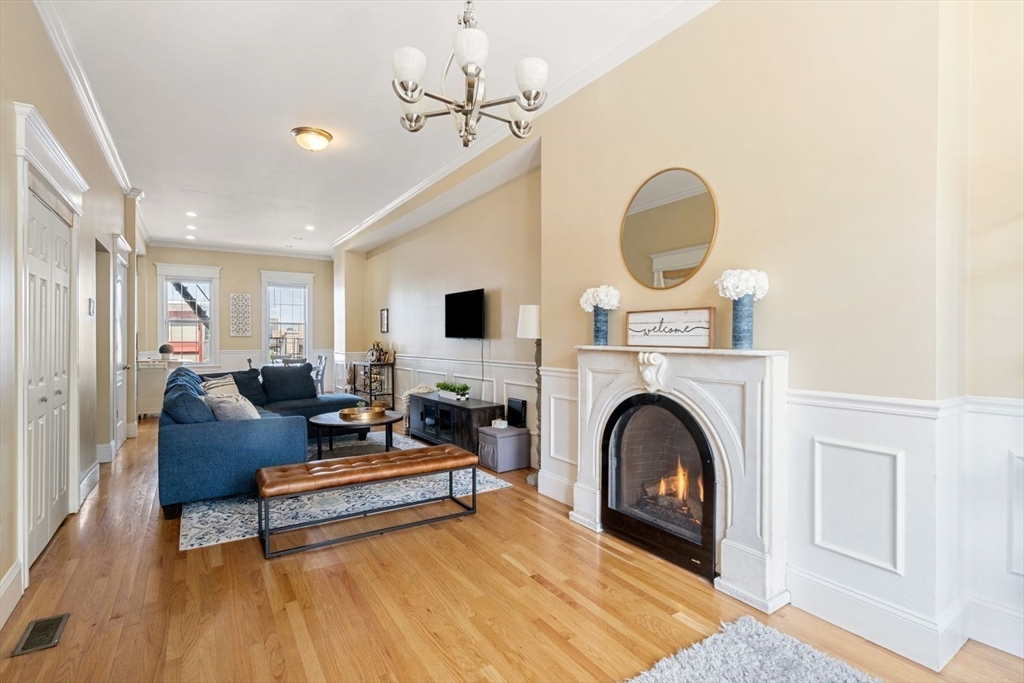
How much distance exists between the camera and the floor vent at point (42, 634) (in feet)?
6.66

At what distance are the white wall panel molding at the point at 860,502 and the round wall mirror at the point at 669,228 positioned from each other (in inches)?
45.2

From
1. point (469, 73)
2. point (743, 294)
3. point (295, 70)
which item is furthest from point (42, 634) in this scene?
point (743, 294)

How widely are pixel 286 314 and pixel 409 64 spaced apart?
9.30m

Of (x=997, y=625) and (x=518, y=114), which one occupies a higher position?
(x=518, y=114)

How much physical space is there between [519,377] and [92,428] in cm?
385

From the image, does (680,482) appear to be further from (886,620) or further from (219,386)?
(219,386)

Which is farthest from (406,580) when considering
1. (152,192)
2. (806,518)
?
(152,192)

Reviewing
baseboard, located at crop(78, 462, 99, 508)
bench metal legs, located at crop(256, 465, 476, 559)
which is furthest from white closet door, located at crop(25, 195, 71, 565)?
bench metal legs, located at crop(256, 465, 476, 559)

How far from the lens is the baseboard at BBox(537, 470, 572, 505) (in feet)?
12.3

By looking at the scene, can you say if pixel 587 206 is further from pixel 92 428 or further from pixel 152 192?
pixel 152 192

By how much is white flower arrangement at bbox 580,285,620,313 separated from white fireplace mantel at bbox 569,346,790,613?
50cm

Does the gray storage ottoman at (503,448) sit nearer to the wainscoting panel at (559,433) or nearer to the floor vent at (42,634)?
the wainscoting panel at (559,433)

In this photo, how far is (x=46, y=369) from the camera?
2975 millimetres

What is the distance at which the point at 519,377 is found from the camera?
16.7ft
